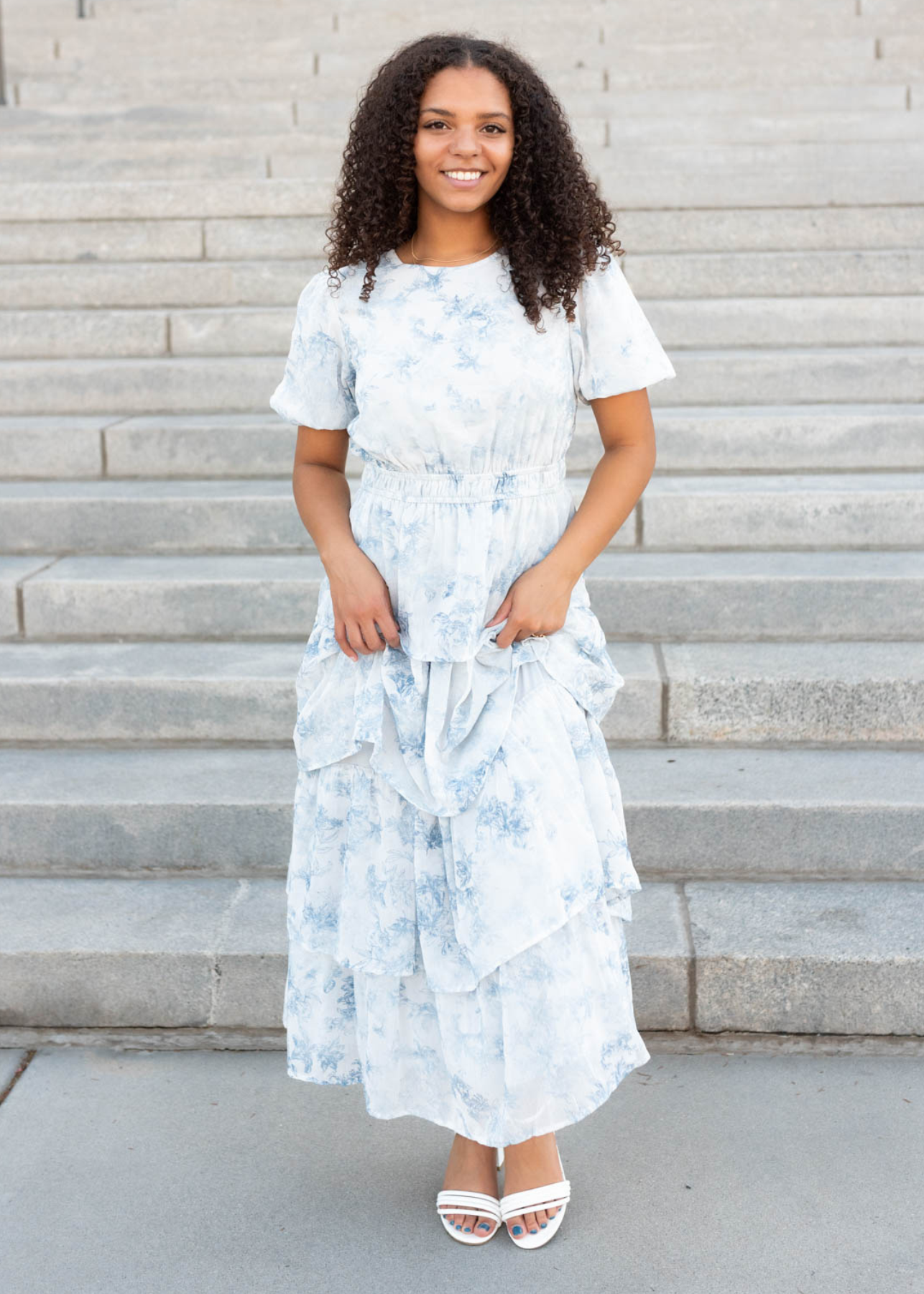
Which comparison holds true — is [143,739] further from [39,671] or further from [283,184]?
[283,184]

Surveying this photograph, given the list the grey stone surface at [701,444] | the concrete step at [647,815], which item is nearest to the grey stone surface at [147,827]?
the concrete step at [647,815]

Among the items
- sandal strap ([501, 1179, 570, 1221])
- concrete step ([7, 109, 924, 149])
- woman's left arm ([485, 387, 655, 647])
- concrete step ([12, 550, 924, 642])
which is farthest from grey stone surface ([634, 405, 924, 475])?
sandal strap ([501, 1179, 570, 1221])

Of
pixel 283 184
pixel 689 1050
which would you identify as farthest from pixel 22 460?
pixel 689 1050

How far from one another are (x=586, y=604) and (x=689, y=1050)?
44.6 inches

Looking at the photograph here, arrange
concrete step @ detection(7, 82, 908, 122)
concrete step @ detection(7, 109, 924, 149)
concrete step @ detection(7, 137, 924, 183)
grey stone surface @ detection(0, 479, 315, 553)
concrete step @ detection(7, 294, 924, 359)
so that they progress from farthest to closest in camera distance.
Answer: concrete step @ detection(7, 82, 908, 122), concrete step @ detection(7, 109, 924, 149), concrete step @ detection(7, 137, 924, 183), concrete step @ detection(7, 294, 924, 359), grey stone surface @ detection(0, 479, 315, 553)

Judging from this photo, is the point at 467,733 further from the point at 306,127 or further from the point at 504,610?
the point at 306,127

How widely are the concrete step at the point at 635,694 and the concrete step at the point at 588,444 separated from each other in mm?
915

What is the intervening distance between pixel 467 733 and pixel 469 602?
205mm

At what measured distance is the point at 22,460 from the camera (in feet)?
14.9

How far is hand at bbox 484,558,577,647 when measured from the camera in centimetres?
200

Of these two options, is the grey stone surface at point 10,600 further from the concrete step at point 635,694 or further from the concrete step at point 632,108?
the concrete step at point 632,108

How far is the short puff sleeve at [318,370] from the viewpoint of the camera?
2.08 metres

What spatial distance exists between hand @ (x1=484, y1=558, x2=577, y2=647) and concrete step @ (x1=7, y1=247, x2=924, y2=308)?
3.17 m

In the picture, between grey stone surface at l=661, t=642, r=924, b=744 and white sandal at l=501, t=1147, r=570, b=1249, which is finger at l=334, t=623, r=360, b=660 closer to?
white sandal at l=501, t=1147, r=570, b=1249
